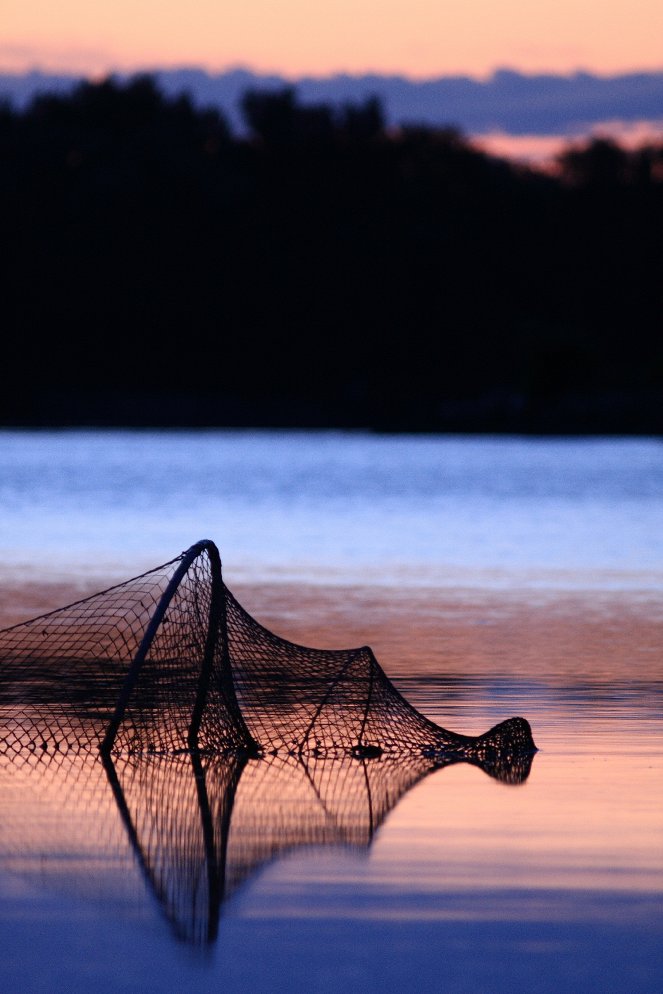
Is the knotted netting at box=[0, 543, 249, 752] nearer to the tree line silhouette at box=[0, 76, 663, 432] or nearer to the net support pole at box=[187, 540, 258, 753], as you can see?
the net support pole at box=[187, 540, 258, 753]

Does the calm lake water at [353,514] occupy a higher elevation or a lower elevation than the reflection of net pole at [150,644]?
lower

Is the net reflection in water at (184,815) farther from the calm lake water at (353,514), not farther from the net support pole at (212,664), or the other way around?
the calm lake water at (353,514)

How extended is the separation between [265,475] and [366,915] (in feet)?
239

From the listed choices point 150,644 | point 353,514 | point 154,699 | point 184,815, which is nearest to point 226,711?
point 150,644

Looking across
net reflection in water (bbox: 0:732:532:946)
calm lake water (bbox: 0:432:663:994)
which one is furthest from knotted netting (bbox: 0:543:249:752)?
calm lake water (bbox: 0:432:663:994)

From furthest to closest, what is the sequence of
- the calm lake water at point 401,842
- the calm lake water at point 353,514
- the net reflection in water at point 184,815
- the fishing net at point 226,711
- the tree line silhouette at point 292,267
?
1. the tree line silhouette at point 292,267
2. the calm lake water at point 353,514
3. the fishing net at point 226,711
4. the net reflection in water at point 184,815
5. the calm lake water at point 401,842

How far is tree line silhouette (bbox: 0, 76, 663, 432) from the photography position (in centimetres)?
13250

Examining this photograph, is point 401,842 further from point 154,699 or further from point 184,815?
point 154,699

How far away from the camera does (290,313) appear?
135000 mm

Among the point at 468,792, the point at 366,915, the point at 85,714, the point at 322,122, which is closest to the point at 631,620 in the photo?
the point at 85,714

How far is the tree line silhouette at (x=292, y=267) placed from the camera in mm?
132500

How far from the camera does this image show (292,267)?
136625 mm

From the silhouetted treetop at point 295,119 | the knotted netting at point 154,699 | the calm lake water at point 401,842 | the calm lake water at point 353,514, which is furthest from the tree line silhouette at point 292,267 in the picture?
the knotted netting at point 154,699

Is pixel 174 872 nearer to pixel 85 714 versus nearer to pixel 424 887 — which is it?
pixel 424 887
